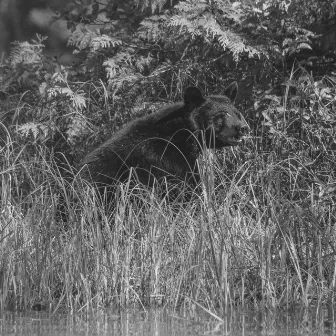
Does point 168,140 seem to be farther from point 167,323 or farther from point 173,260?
point 167,323

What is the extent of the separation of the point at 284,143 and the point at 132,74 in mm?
1719

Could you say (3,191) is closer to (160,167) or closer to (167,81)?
(160,167)

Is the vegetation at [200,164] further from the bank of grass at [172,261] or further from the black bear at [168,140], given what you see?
the black bear at [168,140]

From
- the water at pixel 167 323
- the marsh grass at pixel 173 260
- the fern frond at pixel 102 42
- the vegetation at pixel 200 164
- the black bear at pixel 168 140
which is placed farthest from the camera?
the fern frond at pixel 102 42

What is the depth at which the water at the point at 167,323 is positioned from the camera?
4.94 metres

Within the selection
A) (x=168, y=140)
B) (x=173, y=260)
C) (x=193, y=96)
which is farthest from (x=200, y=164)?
(x=173, y=260)

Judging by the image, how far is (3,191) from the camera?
22.8 ft

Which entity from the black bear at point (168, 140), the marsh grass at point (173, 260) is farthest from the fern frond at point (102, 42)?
the marsh grass at point (173, 260)

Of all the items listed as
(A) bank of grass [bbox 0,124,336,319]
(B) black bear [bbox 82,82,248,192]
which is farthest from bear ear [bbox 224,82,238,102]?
(A) bank of grass [bbox 0,124,336,319]

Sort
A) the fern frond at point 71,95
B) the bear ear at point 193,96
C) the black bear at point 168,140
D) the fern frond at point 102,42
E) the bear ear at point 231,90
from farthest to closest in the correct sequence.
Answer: the fern frond at point 102,42 → the fern frond at point 71,95 → the bear ear at point 231,90 → the bear ear at point 193,96 → the black bear at point 168,140

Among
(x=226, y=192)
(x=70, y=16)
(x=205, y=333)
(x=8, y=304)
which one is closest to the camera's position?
(x=205, y=333)

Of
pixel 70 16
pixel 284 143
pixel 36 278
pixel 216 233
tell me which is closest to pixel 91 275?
pixel 36 278

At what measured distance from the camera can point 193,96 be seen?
8.41m

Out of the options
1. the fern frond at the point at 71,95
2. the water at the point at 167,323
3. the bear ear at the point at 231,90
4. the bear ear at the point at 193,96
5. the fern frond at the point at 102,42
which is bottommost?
the water at the point at 167,323
